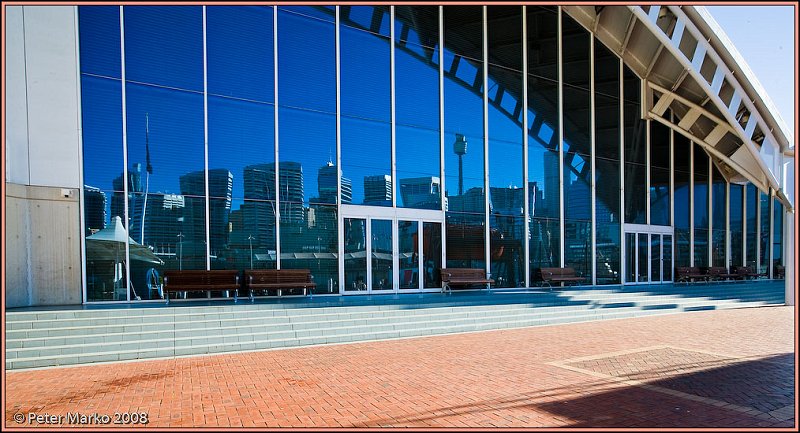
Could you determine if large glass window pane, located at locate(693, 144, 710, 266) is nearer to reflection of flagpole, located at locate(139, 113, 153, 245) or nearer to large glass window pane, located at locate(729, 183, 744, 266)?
large glass window pane, located at locate(729, 183, 744, 266)

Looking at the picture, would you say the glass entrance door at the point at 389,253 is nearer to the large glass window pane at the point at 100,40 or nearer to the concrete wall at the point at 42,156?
the concrete wall at the point at 42,156

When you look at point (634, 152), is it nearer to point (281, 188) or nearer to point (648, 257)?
point (648, 257)

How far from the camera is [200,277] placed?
12.2 m

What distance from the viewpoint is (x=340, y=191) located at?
14977 millimetres

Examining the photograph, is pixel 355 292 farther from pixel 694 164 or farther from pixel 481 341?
pixel 694 164

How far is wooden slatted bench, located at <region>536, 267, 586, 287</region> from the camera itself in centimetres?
1811

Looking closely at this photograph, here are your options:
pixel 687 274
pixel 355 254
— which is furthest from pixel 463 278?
pixel 687 274

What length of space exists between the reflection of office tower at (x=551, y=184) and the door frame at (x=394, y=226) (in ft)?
14.9

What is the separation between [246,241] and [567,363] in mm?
8415

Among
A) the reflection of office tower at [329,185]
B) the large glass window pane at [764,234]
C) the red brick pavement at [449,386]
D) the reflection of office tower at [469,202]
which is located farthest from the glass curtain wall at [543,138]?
the large glass window pane at [764,234]

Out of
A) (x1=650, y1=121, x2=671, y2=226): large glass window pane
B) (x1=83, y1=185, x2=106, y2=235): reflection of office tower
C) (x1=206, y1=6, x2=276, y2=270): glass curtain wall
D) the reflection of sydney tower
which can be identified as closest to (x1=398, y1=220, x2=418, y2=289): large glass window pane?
the reflection of sydney tower

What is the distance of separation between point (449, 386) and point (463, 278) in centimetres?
975

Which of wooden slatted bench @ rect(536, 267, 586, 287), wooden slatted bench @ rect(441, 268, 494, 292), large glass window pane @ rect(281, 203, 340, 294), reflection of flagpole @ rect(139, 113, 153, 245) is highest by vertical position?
reflection of flagpole @ rect(139, 113, 153, 245)

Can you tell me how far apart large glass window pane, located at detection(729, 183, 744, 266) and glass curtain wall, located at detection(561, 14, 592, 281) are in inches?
423
